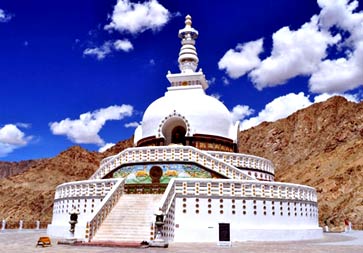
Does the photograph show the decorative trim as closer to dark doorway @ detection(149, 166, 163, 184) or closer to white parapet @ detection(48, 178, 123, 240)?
dark doorway @ detection(149, 166, 163, 184)

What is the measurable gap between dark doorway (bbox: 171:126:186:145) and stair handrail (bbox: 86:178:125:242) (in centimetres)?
846

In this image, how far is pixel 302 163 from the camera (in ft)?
278

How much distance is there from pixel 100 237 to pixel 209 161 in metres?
8.35

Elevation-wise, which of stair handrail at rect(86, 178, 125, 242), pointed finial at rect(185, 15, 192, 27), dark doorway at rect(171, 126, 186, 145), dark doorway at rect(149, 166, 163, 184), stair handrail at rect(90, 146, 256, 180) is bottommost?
stair handrail at rect(86, 178, 125, 242)

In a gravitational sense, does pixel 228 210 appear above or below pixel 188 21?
below

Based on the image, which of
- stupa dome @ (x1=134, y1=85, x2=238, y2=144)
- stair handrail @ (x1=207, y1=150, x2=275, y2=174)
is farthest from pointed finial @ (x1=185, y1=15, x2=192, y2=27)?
stair handrail @ (x1=207, y1=150, x2=275, y2=174)

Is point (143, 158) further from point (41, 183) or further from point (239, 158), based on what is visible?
point (41, 183)

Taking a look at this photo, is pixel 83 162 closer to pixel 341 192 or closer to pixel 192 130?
pixel 341 192

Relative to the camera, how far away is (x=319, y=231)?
2481cm

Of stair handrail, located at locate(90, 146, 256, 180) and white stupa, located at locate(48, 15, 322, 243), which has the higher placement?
stair handrail, located at locate(90, 146, 256, 180)

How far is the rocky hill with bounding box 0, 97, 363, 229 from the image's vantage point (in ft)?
198

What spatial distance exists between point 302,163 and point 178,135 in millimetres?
59725

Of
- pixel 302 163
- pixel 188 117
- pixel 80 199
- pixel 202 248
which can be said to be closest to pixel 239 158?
pixel 188 117

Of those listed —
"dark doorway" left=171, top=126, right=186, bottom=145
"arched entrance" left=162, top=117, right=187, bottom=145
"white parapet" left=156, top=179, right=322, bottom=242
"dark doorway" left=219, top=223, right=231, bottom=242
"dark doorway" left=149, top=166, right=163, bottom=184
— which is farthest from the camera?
"dark doorway" left=171, top=126, right=186, bottom=145
